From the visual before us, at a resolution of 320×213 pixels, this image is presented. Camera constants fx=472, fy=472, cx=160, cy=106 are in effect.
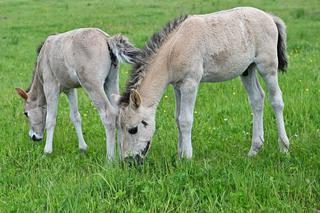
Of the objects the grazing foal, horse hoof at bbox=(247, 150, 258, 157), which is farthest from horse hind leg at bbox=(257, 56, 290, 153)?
horse hoof at bbox=(247, 150, 258, 157)

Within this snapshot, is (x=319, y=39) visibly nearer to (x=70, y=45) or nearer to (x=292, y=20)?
(x=292, y=20)

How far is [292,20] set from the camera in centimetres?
1817

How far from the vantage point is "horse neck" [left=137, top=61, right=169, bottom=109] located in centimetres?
549

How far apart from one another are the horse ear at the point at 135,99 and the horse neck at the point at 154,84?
0.16m

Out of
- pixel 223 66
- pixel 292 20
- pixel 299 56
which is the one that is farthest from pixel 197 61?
pixel 292 20

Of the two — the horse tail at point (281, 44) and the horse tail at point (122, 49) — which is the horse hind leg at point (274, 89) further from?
the horse tail at point (122, 49)

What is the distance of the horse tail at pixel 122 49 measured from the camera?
6073mm

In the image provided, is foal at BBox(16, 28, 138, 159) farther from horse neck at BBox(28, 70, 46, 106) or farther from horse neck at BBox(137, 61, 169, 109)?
horse neck at BBox(137, 61, 169, 109)

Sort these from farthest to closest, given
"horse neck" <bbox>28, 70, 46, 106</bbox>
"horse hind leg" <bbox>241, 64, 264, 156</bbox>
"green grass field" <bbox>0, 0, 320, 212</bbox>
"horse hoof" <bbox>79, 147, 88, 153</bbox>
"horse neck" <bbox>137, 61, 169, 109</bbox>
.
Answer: "horse neck" <bbox>28, 70, 46, 106</bbox>
"horse hoof" <bbox>79, 147, 88, 153</bbox>
"horse hind leg" <bbox>241, 64, 264, 156</bbox>
"horse neck" <bbox>137, 61, 169, 109</bbox>
"green grass field" <bbox>0, 0, 320, 212</bbox>

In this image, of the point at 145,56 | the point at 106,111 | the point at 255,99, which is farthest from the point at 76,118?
the point at 255,99

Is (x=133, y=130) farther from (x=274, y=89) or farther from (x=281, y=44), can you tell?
(x=281, y=44)

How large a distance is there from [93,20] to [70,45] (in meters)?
15.0

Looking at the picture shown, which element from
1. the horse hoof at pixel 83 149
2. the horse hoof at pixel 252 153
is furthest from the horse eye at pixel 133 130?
the horse hoof at pixel 252 153

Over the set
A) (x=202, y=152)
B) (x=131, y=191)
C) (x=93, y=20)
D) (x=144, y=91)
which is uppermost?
(x=144, y=91)
